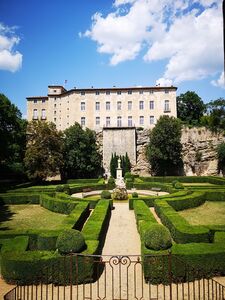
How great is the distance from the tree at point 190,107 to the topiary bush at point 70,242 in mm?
51935

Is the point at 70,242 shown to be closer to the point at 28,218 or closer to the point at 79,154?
the point at 28,218

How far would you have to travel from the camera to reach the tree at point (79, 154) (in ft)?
136

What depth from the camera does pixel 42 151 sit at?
36.0 meters

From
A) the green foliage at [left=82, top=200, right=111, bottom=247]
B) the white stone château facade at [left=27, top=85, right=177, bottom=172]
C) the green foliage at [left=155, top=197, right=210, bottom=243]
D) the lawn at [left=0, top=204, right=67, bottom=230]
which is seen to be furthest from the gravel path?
the white stone château facade at [left=27, top=85, right=177, bottom=172]

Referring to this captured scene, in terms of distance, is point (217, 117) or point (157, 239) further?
point (217, 117)

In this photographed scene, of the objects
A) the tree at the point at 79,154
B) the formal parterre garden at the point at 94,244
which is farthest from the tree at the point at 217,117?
the formal parterre garden at the point at 94,244

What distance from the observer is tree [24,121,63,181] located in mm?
35406

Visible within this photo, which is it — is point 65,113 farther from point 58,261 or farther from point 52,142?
point 58,261

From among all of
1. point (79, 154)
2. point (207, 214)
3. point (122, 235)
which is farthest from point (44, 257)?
point (79, 154)

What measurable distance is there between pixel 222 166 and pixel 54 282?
3854cm

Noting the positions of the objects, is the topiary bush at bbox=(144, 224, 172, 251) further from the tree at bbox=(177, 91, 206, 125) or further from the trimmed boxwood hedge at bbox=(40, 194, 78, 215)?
the tree at bbox=(177, 91, 206, 125)

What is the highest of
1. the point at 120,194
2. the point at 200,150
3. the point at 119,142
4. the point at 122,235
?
the point at 119,142

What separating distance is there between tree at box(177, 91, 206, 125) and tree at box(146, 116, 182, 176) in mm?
16811

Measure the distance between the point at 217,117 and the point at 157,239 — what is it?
4065 cm
